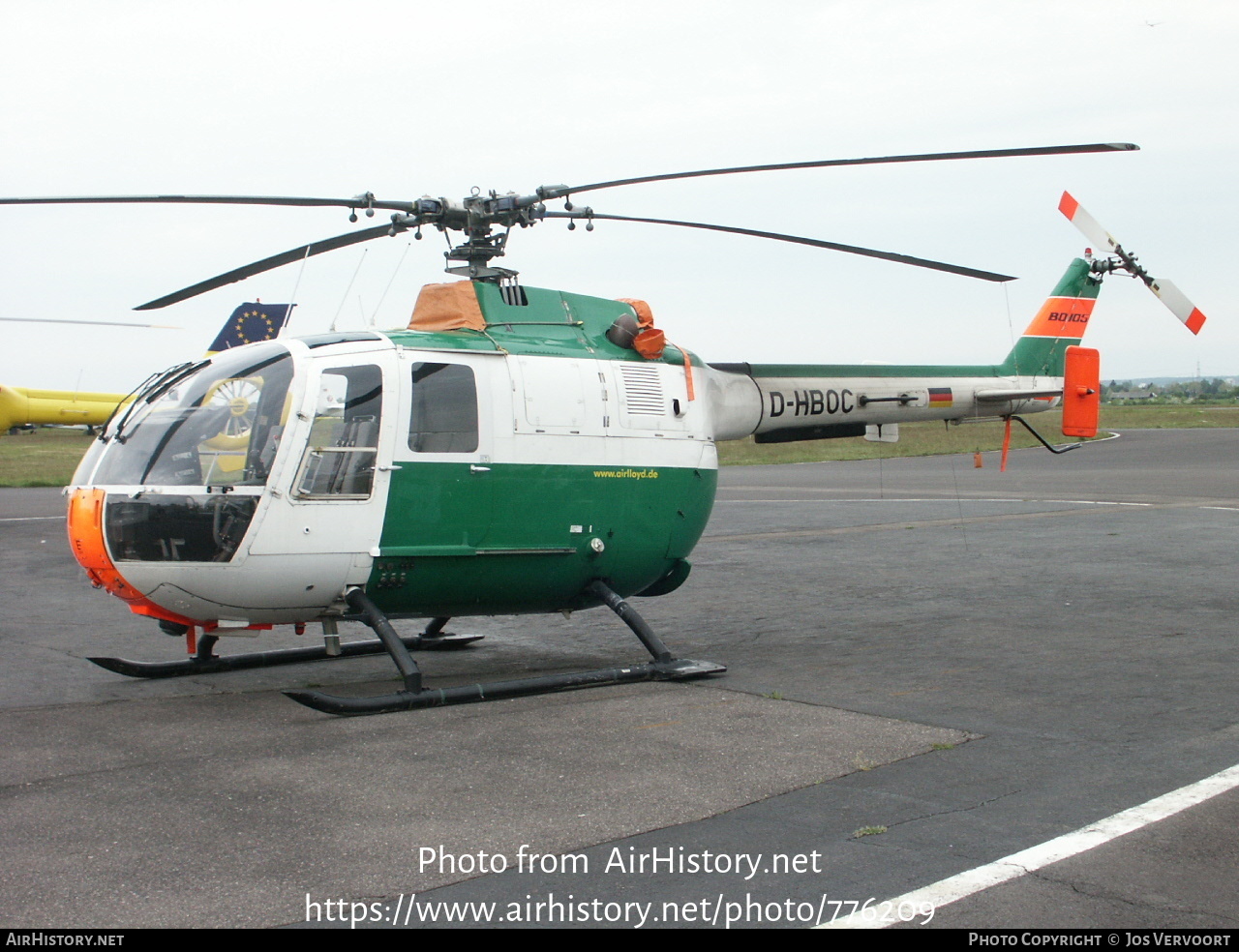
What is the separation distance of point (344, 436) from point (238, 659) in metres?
2.53

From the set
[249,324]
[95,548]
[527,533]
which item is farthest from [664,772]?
[249,324]

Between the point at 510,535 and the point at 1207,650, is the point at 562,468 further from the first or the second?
the point at 1207,650

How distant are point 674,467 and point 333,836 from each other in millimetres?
4898

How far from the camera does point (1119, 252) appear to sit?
1352 cm

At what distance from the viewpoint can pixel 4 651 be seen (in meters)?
9.70

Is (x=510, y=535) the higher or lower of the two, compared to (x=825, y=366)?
lower

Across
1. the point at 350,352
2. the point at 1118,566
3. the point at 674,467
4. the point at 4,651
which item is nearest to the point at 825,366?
the point at 674,467

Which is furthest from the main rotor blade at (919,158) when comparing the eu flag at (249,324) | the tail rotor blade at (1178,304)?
the eu flag at (249,324)

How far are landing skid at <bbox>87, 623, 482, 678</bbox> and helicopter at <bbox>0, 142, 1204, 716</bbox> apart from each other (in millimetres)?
19

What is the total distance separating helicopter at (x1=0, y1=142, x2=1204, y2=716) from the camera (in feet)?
24.4

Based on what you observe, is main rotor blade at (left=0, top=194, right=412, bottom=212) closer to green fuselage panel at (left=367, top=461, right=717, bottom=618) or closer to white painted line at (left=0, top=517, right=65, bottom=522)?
green fuselage panel at (left=367, top=461, right=717, bottom=618)

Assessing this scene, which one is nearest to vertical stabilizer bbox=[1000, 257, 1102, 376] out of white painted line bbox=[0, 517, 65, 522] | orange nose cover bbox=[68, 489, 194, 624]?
orange nose cover bbox=[68, 489, 194, 624]

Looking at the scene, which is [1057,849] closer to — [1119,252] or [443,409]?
[443,409]

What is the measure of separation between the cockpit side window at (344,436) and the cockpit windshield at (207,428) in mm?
251
